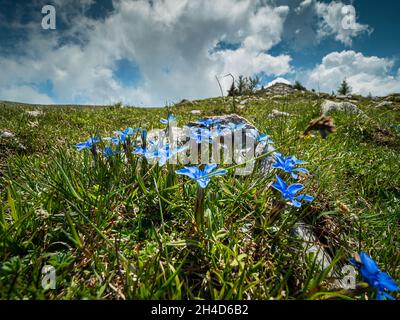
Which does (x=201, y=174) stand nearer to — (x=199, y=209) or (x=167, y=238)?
(x=199, y=209)

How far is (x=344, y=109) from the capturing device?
7.56 metres

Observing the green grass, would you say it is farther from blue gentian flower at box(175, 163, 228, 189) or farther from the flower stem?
blue gentian flower at box(175, 163, 228, 189)

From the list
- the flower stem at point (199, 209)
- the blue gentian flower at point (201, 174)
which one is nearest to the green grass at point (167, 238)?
the flower stem at point (199, 209)

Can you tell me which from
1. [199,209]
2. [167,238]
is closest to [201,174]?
[199,209]

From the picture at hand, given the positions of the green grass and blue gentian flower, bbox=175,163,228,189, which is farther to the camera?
blue gentian flower, bbox=175,163,228,189

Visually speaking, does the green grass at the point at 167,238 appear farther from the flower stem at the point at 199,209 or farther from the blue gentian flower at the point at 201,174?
the blue gentian flower at the point at 201,174

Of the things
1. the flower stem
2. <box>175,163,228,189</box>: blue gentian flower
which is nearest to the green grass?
the flower stem

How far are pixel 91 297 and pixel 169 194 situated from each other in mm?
935

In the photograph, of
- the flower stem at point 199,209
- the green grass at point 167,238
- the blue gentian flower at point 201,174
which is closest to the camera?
the green grass at point 167,238

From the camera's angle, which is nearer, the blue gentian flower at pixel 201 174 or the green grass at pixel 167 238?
the green grass at pixel 167 238

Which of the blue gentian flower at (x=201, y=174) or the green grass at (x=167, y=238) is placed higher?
the blue gentian flower at (x=201, y=174)

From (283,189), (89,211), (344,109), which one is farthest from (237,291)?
(344,109)
